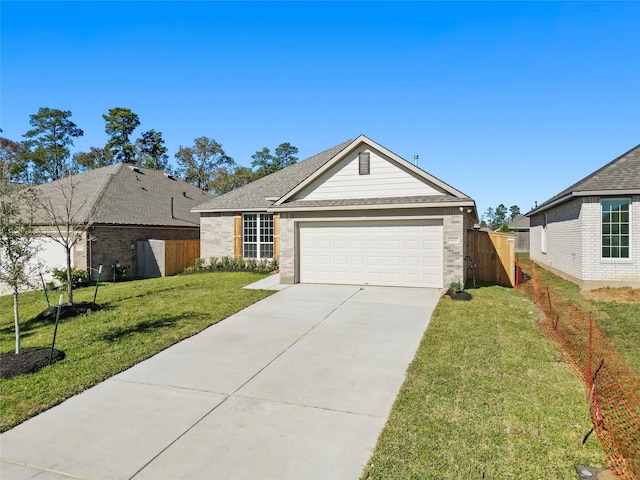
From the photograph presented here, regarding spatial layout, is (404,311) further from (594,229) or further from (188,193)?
(188,193)

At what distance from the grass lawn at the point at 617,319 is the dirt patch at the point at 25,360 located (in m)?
10.1

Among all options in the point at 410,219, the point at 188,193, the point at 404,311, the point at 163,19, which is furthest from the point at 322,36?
the point at 188,193

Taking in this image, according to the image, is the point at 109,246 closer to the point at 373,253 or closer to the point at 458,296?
the point at 373,253

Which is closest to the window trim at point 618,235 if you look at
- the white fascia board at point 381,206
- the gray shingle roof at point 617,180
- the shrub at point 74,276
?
the gray shingle roof at point 617,180

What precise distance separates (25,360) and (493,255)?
50.0 feet

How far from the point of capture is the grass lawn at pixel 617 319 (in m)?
7.47

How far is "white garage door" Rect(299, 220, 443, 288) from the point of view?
1321 cm

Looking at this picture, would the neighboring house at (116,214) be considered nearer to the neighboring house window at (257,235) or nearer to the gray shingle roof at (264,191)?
the gray shingle roof at (264,191)

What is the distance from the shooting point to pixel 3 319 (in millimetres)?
10453

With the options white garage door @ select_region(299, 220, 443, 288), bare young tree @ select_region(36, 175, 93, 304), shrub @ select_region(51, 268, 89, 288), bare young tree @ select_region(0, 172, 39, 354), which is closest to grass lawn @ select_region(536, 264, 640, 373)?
white garage door @ select_region(299, 220, 443, 288)

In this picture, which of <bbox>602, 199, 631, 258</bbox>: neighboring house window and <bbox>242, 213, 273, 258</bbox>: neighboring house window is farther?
<bbox>242, 213, 273, 258</bbox>: neighboring house window

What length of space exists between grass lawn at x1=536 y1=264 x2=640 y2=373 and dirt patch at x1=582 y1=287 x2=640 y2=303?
0.30 metres

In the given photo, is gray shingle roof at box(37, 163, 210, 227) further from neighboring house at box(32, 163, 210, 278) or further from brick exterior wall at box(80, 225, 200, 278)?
brick exterior wall at box(80, 225, 200, 278)

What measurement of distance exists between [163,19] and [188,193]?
1731 centimetres
